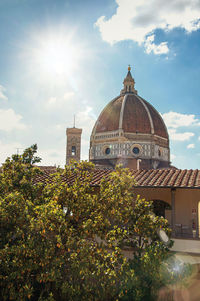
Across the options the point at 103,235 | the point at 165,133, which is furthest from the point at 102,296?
the point at 165,133

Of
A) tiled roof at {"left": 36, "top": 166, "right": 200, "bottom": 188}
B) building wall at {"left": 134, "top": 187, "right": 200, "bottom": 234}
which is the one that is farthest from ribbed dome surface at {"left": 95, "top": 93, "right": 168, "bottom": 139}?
building wall at {"left": 134, "top": 187, "right": 200, "bottom": 234}

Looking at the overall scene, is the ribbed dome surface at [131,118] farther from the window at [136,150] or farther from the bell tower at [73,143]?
the bell tower at [73,143]

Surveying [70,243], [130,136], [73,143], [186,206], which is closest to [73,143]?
[73,143]

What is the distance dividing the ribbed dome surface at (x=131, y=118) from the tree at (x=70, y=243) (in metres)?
32.8

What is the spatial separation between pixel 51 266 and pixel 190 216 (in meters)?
5.86

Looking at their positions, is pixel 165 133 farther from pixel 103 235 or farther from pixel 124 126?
pixel 103 235

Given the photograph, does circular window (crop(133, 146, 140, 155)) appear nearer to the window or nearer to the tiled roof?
the window

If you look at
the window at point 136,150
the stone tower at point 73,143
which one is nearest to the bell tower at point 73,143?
the stone tower at point 73,143

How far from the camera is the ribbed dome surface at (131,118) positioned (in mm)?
39219

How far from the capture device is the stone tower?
127ft

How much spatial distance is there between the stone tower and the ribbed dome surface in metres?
3.52

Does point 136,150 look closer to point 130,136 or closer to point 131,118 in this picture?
point 130,136

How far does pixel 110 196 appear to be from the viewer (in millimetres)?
6289

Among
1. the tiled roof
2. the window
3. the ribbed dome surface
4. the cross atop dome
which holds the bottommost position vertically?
the tiled roof
